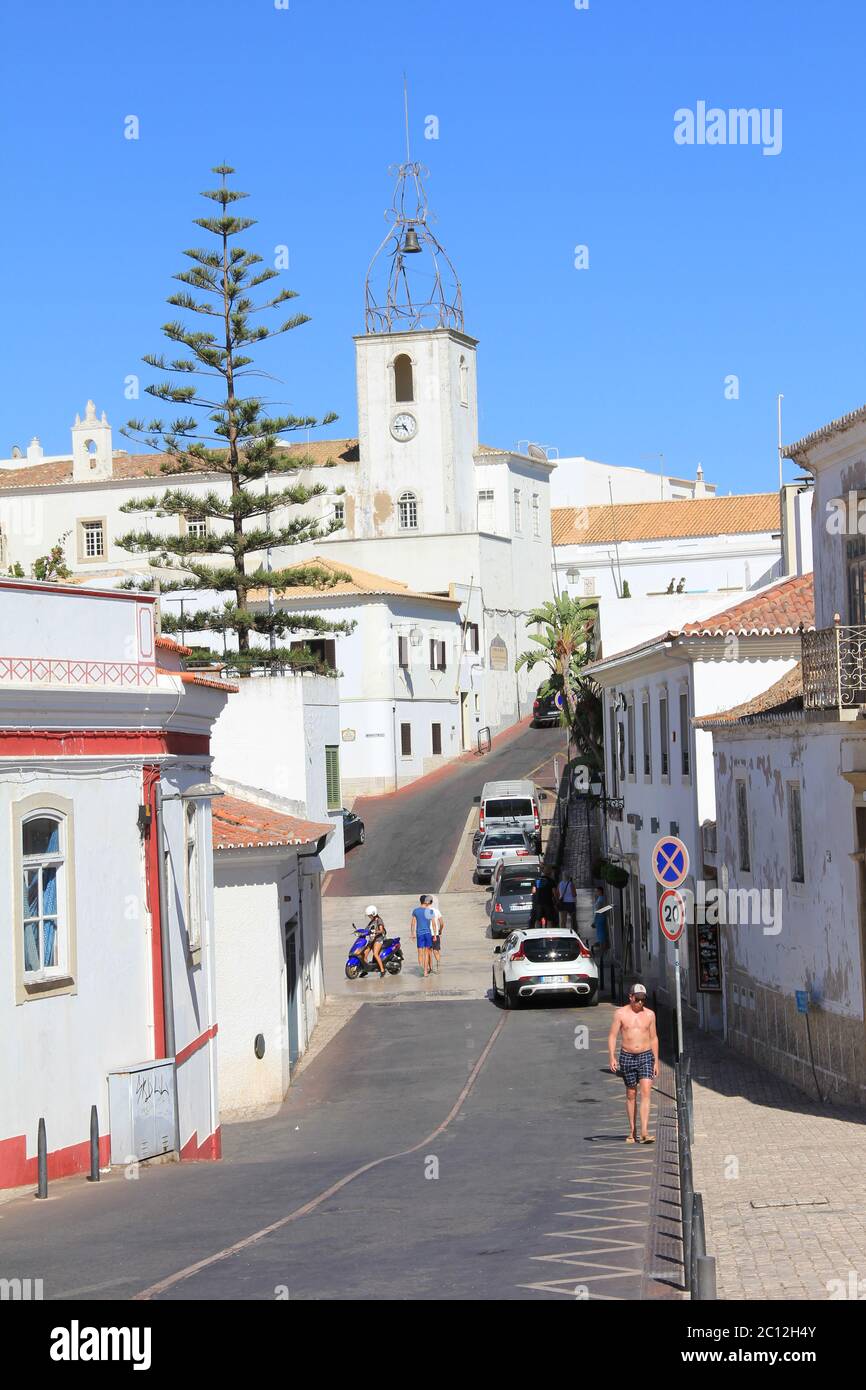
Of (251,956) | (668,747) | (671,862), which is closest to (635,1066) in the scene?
(671,862)

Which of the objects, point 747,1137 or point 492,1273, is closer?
point 492,1273

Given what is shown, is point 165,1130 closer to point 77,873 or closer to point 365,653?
point 77,873

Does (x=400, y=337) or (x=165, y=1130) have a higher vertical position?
(x=400, y=337)

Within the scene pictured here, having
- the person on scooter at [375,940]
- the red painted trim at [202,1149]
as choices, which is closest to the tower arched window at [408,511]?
the person on scooter at [375,940]

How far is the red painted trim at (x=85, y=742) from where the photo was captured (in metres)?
15.6

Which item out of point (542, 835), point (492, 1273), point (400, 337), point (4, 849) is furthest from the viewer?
point (400, 337)

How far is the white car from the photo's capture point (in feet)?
102

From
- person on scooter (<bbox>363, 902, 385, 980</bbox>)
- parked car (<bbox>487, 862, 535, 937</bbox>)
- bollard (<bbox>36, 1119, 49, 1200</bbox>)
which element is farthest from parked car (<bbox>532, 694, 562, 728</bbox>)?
bollard (<bbox>36, 1119, 49, 1200</bbox>)

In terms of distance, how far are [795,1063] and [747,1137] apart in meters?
4.47

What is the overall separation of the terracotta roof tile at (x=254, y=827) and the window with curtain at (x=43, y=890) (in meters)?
7.37

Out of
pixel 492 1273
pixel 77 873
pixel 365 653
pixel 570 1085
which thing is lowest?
pixel 570 1085

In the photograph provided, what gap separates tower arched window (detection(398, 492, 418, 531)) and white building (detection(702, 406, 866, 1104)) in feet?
177

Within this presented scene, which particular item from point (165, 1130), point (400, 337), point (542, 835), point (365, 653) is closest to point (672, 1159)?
point (165, 1130)
